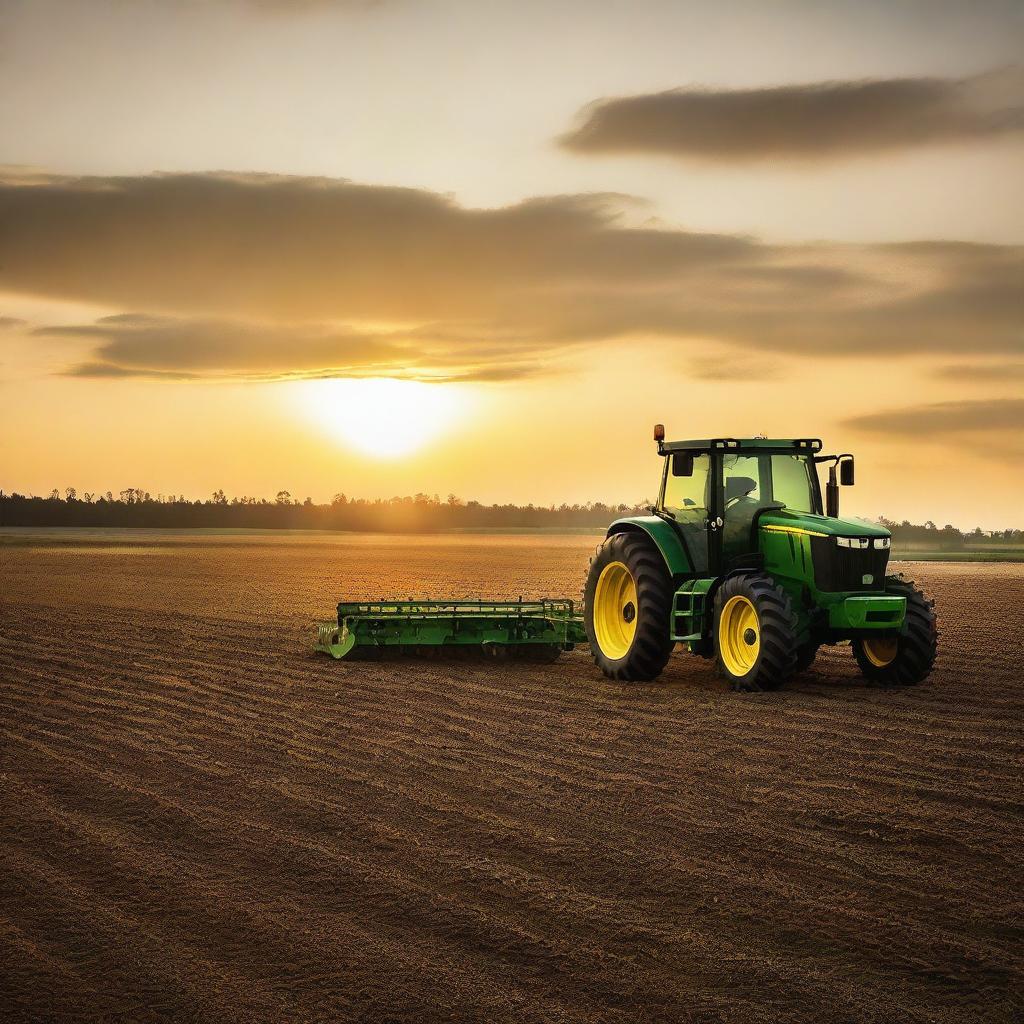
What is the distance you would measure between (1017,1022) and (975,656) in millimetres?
12551

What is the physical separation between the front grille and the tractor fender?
1455mm

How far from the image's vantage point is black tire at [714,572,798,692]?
41.0ft

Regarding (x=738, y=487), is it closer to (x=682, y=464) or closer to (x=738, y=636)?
(x=682, y=464)

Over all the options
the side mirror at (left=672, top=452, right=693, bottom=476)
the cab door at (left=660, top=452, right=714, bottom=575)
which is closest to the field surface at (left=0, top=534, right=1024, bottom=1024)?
the cab door at (left=660, top=452, right=714, bottom=575)

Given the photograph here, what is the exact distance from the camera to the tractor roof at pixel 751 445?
45.6 ft

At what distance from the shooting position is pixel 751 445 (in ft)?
45.9

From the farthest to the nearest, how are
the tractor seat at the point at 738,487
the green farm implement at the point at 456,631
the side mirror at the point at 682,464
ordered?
the green farm implement at the point at 456,631
the tractor seat at the point at 738,487
the side mirror at the point at 682,464

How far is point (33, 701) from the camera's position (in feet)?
41.9

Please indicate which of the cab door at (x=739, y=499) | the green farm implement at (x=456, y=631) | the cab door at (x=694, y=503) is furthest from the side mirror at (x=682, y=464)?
the green farm implement at (x=456, y=631)

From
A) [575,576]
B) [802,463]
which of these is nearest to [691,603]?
[802,463]

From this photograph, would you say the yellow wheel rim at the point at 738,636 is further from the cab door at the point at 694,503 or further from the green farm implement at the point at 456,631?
the green farm implement at the point at 456,631

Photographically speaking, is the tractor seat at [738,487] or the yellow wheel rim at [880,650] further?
the tractor seat at [738,487]

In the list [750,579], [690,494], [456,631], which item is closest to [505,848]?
[750,579]

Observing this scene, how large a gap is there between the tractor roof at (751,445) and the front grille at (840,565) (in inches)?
53.3
